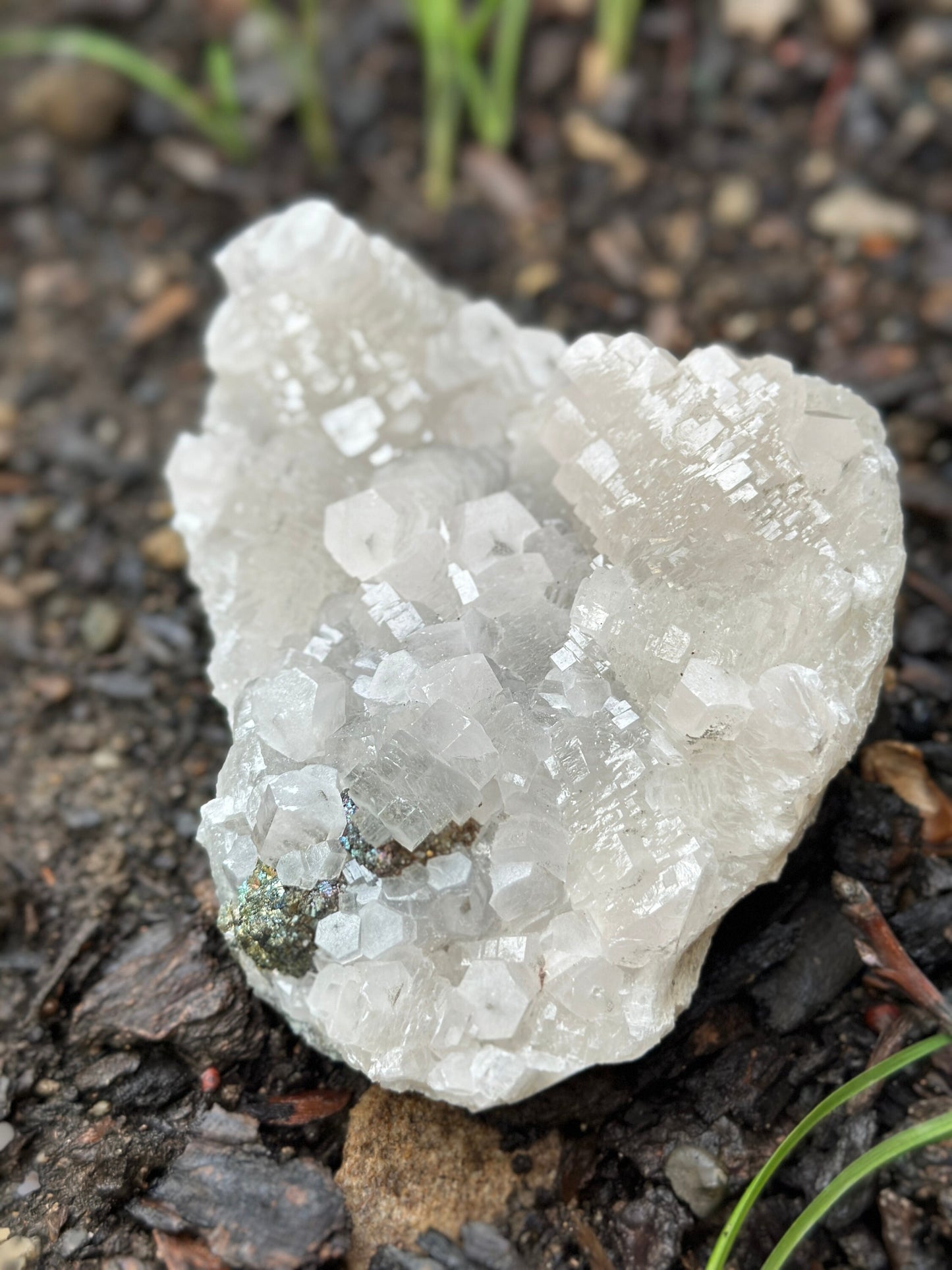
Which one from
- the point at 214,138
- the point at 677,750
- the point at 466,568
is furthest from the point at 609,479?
the point at 214,138

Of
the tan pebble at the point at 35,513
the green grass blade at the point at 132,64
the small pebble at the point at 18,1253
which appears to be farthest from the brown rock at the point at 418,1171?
the green grass blade at the point at 132,64

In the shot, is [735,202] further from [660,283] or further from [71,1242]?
[71,1242]

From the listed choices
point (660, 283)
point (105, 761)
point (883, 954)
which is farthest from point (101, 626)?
point (883, 954)

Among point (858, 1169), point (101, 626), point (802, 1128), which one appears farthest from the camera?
point (101, 626)

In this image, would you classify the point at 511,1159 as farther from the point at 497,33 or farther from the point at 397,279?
the point at 497,33

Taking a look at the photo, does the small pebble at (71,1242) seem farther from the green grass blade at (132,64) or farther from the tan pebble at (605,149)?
the tan pebble at (605,149)

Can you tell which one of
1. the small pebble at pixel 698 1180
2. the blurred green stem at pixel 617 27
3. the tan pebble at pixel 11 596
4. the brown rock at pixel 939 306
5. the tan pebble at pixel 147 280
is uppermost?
the blurred green stem at pixel 617 27
